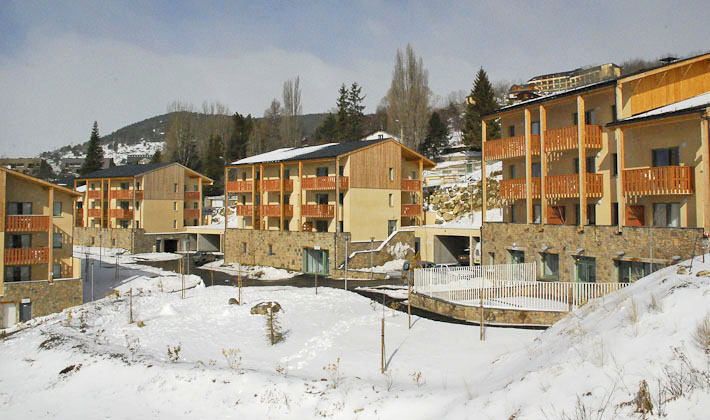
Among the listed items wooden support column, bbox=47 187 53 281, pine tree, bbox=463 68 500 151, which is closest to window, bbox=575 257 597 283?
wooden support column, bbox=47 187 53 281

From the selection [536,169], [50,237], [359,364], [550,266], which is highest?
[536,169]

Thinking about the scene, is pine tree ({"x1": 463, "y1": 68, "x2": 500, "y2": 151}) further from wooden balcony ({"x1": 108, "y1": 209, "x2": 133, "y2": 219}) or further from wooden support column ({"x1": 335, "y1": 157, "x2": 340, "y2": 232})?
wooden balcony ({"x1": 108, "y1": 209, "x2": 133, "y2": 219})

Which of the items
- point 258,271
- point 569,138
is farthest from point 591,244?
point 258,271

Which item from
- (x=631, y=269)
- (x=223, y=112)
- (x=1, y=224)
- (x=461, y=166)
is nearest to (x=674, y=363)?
(x=631, y=269)

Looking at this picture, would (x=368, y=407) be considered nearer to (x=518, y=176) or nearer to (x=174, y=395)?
(x=174, y=395)

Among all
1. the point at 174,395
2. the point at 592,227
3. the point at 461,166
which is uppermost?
the point at 461,166

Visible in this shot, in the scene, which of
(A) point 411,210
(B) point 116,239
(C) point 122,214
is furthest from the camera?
(C) point 122,214

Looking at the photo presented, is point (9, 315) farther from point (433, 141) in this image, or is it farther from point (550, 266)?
point (433, 141)

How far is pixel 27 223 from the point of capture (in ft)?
89.5

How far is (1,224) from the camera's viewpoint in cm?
2652

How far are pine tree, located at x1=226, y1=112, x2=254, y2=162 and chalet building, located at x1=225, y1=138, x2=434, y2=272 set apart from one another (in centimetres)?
4222

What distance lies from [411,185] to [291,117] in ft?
142

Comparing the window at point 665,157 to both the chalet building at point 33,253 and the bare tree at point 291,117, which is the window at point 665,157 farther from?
the bare tree at point 291,117

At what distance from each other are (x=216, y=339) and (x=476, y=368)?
9.41 meters
